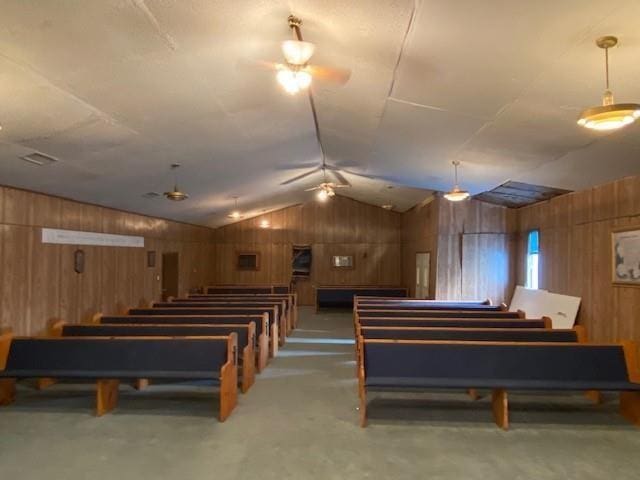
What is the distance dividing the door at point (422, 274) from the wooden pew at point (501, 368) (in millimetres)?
5203

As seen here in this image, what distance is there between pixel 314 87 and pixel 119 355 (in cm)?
324

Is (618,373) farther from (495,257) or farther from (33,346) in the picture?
(33,346)

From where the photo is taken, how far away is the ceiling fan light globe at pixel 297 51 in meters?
2.54

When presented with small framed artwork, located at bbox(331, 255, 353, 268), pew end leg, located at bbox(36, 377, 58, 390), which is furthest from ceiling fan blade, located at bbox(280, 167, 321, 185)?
pew end leg, located at bbox(36, 377, 58, 390)

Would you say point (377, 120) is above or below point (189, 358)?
above

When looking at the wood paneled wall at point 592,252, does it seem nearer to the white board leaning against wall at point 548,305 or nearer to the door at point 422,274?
the white board leaning against wall at point 548,305

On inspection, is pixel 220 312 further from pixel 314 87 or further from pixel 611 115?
pixel 611 115

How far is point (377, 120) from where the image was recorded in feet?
15.8

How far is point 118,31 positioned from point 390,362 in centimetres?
333

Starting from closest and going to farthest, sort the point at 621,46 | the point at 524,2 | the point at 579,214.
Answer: the point at 524,2
the point at 621,46
the point at 579,214

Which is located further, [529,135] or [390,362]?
[529,135]

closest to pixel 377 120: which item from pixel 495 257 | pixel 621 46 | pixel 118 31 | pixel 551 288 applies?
pixel 621 46

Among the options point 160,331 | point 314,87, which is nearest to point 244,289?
point 160,331

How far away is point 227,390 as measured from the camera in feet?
12.5
